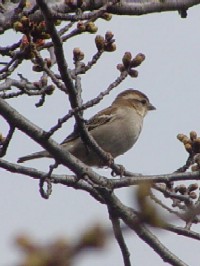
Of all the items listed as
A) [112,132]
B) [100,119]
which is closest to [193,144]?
[112,132]

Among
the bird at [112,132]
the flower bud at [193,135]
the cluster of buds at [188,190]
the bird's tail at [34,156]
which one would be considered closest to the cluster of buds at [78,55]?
the flower bud at [193,135]

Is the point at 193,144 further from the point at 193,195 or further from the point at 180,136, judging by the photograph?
the point at 193,195

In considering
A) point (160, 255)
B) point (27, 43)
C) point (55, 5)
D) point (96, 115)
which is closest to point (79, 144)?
point (96, 115)

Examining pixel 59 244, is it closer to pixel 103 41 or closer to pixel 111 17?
pixel 103 41

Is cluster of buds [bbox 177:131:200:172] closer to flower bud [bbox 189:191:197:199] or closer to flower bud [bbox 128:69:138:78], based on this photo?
flower bud [bbox 189:191:197:199]

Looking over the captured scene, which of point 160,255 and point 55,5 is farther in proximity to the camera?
point 55,5

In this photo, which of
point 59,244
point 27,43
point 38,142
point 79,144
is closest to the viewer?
point 59,244

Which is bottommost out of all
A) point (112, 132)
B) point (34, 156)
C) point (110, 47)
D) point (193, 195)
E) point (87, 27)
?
point (193, 195)
